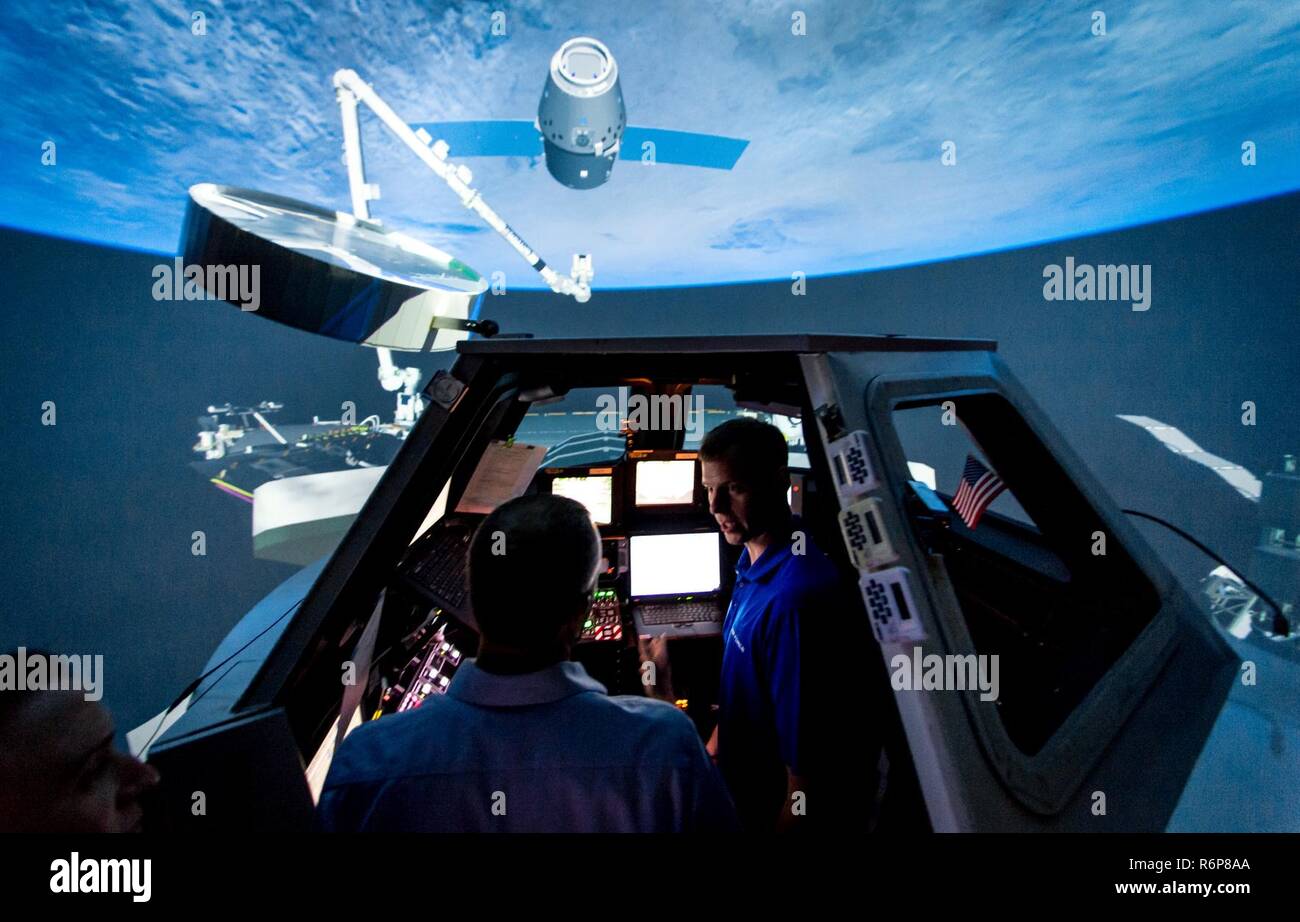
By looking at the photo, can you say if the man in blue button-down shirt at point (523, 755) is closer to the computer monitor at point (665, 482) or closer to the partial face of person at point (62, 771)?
the partial face of person at point (62, 771)

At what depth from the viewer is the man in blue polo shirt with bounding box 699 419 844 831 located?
133 centimetres

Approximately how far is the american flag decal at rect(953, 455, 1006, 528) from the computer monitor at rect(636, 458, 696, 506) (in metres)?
1.46

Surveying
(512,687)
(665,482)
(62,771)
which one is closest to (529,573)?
(512,687)

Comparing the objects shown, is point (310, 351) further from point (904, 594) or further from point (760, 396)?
point (904, 594)

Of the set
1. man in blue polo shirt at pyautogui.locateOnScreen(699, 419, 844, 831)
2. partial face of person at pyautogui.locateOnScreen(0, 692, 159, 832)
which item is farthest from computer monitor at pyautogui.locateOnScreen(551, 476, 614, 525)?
partial face of person at pyautogui.locateOnScreen(0, 692, 159, 832)

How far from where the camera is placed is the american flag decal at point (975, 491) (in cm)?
162

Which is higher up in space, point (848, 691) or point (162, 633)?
point (848, 691)

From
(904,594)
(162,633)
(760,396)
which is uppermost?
(760,396)

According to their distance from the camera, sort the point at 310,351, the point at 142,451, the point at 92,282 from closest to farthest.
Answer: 1. the point at 92,282
2. the point at 142,451
3. the point at 310,351

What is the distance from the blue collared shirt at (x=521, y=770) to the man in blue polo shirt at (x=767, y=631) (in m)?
0.51
